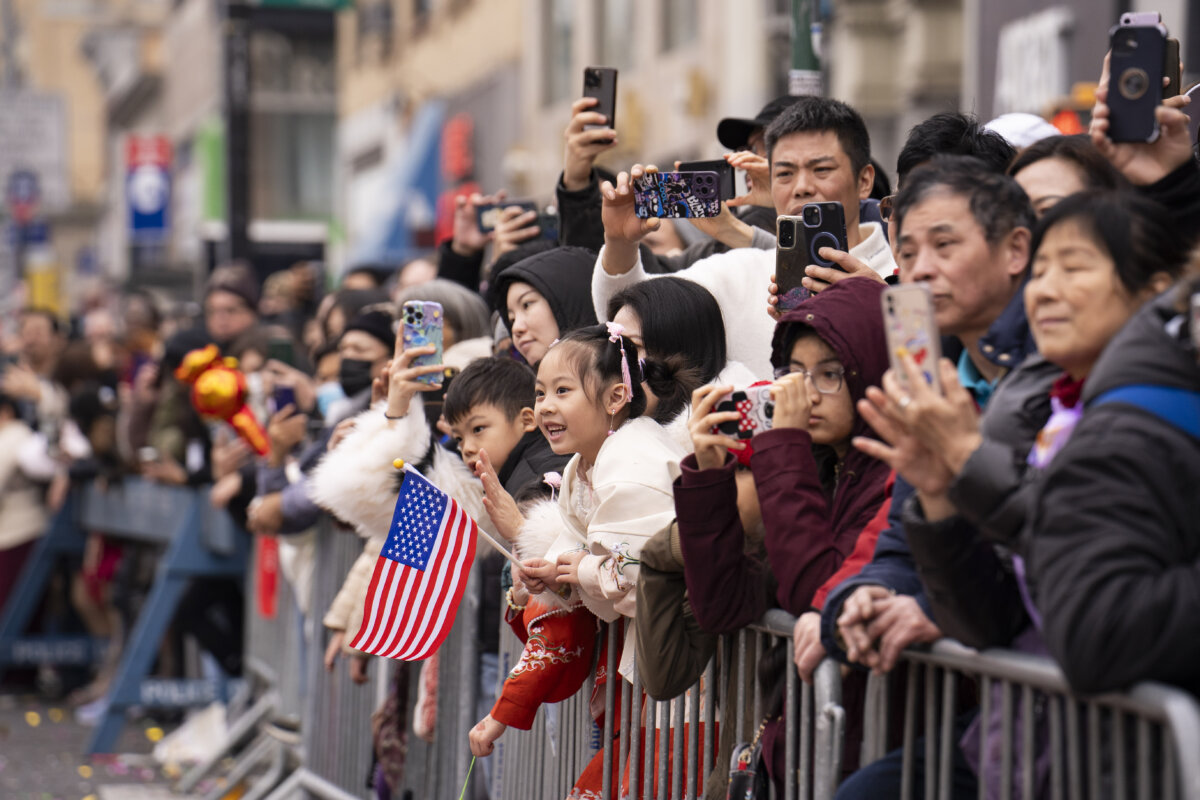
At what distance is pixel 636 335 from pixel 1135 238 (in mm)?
1911

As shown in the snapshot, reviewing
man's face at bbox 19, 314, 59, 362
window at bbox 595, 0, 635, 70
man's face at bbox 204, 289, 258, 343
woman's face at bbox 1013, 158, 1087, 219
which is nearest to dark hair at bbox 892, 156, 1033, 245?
woman's face at bbox 1013, 158, 1087, 219

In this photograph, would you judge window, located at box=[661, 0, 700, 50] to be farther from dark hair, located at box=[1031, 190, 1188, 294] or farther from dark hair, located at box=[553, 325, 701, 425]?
dark hair, located at box=[1031, 190, 1188, 294]

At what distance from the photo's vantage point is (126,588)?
12.4 metres

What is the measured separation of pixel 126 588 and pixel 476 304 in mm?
6237

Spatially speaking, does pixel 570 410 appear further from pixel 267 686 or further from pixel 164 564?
pixel 164 564

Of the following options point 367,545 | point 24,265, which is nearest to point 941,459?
point 367,545

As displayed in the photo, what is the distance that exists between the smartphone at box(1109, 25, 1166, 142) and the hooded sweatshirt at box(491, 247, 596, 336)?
251 centimetres

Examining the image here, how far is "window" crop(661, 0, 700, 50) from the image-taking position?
71.4 ft

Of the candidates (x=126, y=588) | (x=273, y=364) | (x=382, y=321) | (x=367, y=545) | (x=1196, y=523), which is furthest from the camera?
(x=126, y=588)

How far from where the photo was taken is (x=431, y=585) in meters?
5.08

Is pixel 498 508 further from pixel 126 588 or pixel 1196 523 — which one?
pixel 126 588

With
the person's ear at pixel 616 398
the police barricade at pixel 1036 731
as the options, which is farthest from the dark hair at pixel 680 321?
the police barricade at pixel 1036 731

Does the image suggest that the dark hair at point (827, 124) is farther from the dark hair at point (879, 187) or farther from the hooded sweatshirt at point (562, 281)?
the hooded sweatshirt at point (562, 281)

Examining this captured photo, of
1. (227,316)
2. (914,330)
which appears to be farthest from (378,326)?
(914,330)
